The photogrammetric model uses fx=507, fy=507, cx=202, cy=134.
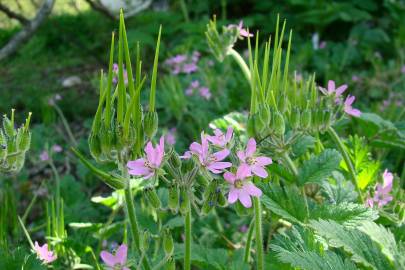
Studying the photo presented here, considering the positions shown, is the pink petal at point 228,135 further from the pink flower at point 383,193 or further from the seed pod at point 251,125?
the pink flower at point 383,193

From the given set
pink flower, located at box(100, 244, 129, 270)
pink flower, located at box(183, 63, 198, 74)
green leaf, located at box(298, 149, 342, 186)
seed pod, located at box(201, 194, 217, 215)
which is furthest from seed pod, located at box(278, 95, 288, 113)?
pink flower, located at box(183, 63, 198, 74)

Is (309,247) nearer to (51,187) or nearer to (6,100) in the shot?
(51,187)

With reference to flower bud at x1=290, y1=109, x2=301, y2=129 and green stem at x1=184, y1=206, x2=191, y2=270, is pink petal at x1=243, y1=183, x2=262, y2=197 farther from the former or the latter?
flower bud at x1=290, y1=109, x2=301, y2=129

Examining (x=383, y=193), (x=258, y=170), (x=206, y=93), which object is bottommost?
(x=206, y=93)

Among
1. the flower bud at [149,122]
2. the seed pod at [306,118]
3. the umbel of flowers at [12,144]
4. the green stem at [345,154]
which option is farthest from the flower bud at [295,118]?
the umbel of flowers at [12,144]

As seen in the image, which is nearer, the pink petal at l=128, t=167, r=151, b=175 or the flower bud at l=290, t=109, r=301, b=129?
the pink petal at l=128, t=167, r=151, b=175

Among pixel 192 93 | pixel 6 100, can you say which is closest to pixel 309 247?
pixel 192 93

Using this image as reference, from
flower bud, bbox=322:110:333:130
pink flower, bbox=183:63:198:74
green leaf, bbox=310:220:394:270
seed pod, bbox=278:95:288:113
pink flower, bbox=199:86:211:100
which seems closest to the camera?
green leaf, bbox=310:220:394:270

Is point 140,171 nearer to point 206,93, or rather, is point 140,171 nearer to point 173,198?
point 173,198

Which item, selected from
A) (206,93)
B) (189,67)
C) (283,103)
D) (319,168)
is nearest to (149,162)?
(283,103)
